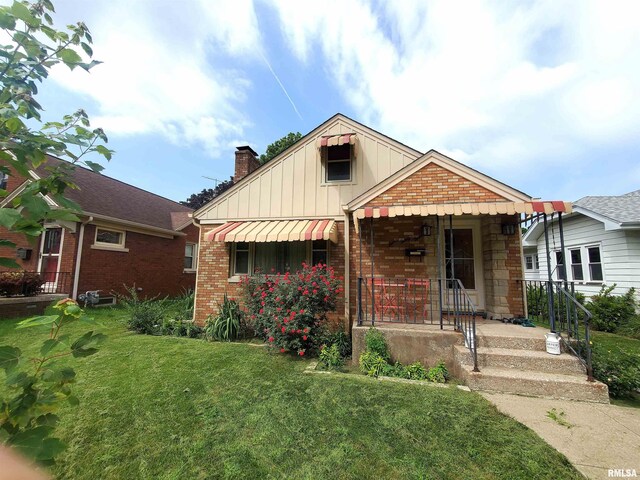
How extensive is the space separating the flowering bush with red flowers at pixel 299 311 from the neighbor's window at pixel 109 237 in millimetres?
11598

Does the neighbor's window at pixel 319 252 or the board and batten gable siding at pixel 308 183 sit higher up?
the board and batten gable siding at pixel 308 183

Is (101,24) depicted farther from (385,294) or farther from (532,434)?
(385,294)

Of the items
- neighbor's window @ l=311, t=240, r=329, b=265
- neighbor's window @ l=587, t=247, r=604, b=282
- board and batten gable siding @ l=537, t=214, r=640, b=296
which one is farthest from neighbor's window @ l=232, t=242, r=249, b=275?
neighbor's window @ l=587, t=247, r=604, b=282

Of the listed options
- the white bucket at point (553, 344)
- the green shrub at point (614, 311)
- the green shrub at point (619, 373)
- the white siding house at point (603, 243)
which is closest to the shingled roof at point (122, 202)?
the white bucket at point (553, 344)

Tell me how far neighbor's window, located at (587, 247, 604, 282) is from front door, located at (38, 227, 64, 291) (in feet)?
83.8

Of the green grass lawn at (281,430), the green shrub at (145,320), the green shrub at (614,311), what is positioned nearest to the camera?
the green grass lawn at (281,430)

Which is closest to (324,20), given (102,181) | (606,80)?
(606,80)

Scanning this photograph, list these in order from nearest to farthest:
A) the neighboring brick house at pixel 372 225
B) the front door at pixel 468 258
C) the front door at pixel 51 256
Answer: the neighboring brick house at pixel 372 225, the front door at pixel 468 258, the front door at pixel 51 256

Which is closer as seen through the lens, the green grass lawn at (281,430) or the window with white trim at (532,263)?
the green grass lawn at (281,430)

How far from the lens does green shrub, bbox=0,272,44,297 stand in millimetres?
11008

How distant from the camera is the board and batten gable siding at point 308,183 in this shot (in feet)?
31.3

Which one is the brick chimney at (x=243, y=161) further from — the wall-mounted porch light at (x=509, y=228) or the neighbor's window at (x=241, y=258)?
the wall-mounted porch light at (x=509, y=228)

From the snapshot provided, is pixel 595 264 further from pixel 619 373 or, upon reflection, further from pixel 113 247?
pixel 113 247

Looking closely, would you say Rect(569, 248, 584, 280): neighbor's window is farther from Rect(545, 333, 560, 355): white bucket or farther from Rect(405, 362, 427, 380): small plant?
Rect(405, 362, 427, 380): small plant
